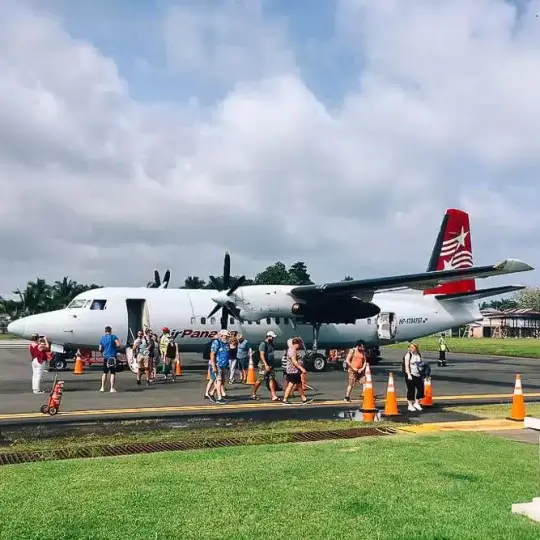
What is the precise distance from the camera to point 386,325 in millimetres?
30172

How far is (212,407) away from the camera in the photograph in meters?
14.5

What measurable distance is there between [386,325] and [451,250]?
5397 millimetres

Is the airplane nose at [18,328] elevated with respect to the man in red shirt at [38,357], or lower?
elevated

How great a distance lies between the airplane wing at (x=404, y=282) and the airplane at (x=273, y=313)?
0.04 meters

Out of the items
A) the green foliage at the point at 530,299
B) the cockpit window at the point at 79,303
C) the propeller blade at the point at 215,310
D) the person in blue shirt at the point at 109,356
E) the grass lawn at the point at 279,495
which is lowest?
the grass lawn at the point at 279,495

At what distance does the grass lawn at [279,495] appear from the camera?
5.22m

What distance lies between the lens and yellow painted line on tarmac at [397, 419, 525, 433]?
36.2 ft

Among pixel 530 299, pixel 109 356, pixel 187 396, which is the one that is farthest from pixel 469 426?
pixel 530 299

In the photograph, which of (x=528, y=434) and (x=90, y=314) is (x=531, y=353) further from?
(x=528, y=434)

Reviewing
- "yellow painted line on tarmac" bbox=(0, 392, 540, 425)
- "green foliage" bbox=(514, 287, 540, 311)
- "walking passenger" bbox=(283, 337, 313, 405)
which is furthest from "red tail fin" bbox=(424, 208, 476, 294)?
"green foliage" bbox=(514, 287, 540, 311)

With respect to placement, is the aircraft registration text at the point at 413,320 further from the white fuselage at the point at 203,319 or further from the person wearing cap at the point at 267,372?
the person wearing cap at the point at 267,372

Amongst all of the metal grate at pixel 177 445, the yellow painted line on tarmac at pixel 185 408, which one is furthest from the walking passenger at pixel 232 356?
the metal grate at pixel 177 445

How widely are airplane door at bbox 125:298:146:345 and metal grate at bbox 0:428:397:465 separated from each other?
1637 centimetres

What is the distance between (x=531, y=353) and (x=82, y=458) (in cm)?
4119
